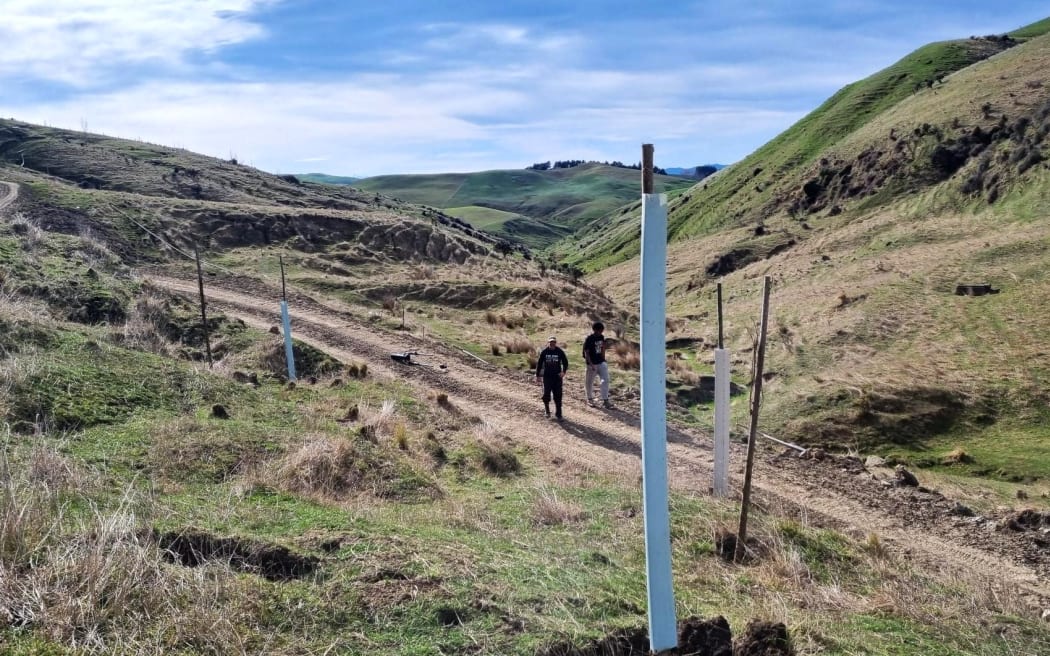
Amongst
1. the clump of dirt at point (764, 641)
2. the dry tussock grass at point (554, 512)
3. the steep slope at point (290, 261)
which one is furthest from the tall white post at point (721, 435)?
the steep slope at point (290, 261)

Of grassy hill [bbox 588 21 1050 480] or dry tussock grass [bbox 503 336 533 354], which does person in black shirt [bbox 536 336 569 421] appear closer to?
grassy hill [bbox 588 21 1050 480]

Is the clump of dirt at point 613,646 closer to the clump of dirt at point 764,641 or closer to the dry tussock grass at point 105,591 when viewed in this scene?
the clump of dirt at point 764,641

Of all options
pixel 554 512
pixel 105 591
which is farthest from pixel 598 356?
pixel 105 591

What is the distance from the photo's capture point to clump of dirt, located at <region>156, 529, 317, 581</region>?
545cm

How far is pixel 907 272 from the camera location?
2447 cm

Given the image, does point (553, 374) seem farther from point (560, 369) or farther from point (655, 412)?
point (655, 412)

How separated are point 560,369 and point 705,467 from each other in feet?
11.1

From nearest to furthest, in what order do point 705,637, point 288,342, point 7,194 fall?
point 705,637 → point 288,342 → point 7,194

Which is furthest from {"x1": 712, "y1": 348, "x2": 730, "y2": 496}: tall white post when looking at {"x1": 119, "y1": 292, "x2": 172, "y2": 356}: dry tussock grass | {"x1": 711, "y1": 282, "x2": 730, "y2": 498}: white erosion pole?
{"x1": 119, "y1": 292, "x2": 172, "y2": 356}: dry tussock grass

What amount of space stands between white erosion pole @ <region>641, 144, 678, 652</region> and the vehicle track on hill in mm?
6616

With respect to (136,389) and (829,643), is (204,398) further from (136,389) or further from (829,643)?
(829,643)

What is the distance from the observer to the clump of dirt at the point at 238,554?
5.45 meters

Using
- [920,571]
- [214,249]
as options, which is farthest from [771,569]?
[214,249]

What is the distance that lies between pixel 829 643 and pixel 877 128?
53465 mm
